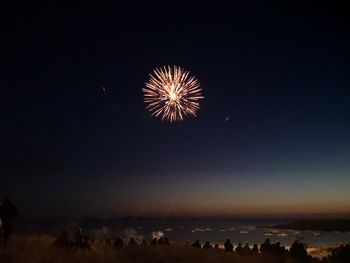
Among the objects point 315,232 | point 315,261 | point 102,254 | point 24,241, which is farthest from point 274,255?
point 315,232

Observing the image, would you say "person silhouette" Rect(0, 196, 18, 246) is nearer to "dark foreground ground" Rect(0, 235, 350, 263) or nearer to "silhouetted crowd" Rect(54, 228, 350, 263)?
"dark foreground ground" Rect(0, 235, 350, 263)

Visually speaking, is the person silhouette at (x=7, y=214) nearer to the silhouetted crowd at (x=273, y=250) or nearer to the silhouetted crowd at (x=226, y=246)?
the silhouetted crowd at (x=226, y=246)

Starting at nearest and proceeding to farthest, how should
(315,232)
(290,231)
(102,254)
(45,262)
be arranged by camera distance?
(45,262)
(102,254)
(315,232)
(290,231)

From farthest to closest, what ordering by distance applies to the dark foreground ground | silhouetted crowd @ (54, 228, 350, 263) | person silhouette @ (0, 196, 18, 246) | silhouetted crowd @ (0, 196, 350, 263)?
silhouetted crowd @ (54, 228, 350, 263) → silhouetted crowd @ (0, 196, 350, 263) → person silhouette @ (0, 196, 18, 246) → the dark foreground ground

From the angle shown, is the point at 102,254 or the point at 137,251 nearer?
the point at 102,254

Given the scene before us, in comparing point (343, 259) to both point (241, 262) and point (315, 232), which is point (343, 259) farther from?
point (315, 232)

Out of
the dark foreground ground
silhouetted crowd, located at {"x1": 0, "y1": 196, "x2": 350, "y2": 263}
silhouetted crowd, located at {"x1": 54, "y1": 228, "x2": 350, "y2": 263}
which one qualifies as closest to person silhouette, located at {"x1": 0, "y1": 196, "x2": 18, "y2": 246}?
silhouetted crowd, located at {"x1": 0, "y1": 196, "x2": 350, "y2": 263}

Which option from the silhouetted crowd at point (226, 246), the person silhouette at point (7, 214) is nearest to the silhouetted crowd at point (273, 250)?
the silhouetted crowd at point (226, 246)
